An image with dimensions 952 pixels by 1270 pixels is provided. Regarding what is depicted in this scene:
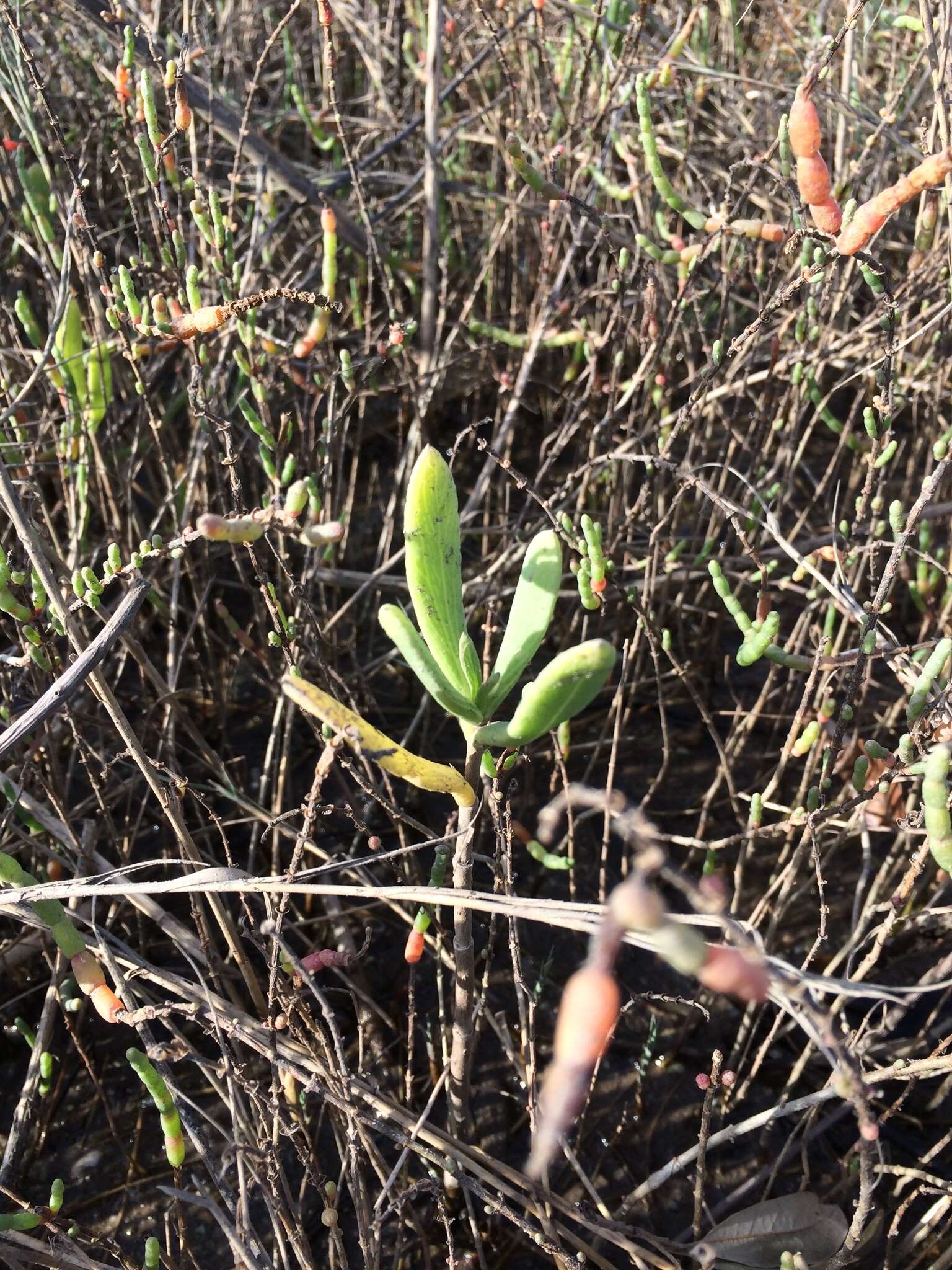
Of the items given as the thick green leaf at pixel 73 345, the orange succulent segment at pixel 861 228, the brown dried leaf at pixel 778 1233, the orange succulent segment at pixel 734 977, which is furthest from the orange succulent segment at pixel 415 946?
the thick green leaf at pixel 73 345

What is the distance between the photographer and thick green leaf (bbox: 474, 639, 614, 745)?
25.2 inches

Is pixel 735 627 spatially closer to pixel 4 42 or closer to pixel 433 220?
pixel 433 220

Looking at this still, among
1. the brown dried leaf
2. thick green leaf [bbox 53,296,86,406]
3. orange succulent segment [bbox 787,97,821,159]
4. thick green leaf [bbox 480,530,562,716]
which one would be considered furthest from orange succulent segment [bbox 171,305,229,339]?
the brown dried leaf

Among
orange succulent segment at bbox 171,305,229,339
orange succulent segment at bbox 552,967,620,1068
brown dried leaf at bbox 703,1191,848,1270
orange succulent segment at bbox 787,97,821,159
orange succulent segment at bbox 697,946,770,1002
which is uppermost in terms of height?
orange succulent segment at bbox 787,97,821,159

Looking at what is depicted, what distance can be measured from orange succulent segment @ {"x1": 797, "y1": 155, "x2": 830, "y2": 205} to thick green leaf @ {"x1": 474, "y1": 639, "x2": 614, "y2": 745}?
1.62ft

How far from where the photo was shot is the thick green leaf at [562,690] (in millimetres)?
640

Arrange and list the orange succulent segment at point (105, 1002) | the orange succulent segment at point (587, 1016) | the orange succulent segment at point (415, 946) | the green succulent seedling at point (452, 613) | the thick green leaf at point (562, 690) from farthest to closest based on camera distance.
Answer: the orange succulent segment at point (415, 946) → the orange succulent segment at point (105, 1002) → the green succulent seedling at point (452, 613) → the thick green leaf at point (562, 690) → the orange succulent segment at point (587, 1016)

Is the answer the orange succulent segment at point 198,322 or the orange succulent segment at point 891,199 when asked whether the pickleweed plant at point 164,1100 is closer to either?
the orange succulent segment at point 198,322

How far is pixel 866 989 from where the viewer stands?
1.86 ft

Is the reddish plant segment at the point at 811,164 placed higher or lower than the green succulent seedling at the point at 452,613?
higher

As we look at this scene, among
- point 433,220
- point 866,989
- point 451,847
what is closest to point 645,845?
point 866,989

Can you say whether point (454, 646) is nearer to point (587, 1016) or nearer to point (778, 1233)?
point (587, 1016)

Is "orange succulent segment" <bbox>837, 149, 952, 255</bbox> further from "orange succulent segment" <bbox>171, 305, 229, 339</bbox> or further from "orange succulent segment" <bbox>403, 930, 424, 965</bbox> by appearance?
"orange succulent segment" <bbox>403, 930, 424, 965</bbox>

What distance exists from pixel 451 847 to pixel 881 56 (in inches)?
79.2
